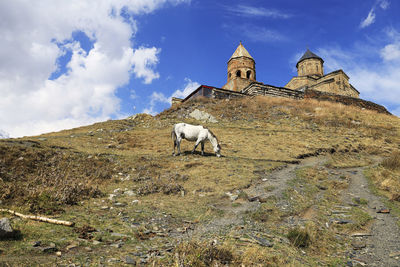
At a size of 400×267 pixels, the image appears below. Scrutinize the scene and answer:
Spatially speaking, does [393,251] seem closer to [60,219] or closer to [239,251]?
[239,251]

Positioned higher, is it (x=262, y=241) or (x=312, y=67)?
(x=312, y=67)

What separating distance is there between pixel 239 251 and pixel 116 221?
12.1 ft

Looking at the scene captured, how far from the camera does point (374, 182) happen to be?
497 inches

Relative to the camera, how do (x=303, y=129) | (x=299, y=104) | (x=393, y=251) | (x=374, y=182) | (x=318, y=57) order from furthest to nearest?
(x=318, y=57), (x=299, y=104), (x=303, y=129), (x=374, y=182), (x=393, y=251)

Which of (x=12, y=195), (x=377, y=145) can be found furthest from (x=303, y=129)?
(x=12, y=195)

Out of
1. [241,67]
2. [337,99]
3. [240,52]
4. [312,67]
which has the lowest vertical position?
[337,99]

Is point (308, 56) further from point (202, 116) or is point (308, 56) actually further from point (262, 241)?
point (262, 241)

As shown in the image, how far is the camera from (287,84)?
60.0m

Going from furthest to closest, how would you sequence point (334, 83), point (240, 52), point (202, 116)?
1. point (240, 52)
2. point (334, 83)
3. point (202, 116)

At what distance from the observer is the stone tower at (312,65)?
57000mm

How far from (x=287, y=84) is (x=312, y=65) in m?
7.24

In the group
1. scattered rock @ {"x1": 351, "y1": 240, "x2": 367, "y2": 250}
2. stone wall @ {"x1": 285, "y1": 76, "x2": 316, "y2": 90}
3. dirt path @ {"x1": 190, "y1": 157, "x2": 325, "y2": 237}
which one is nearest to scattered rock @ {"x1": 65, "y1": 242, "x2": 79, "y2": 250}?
dirt path @ {"x1": 190, "y1": 157, "x2": 325, "y2": 237}

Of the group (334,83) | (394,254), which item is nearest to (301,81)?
(334,83)

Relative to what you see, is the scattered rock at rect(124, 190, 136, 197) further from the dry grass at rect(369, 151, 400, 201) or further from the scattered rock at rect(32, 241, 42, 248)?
the dry grass at rect(369, 151, 400, 201)
